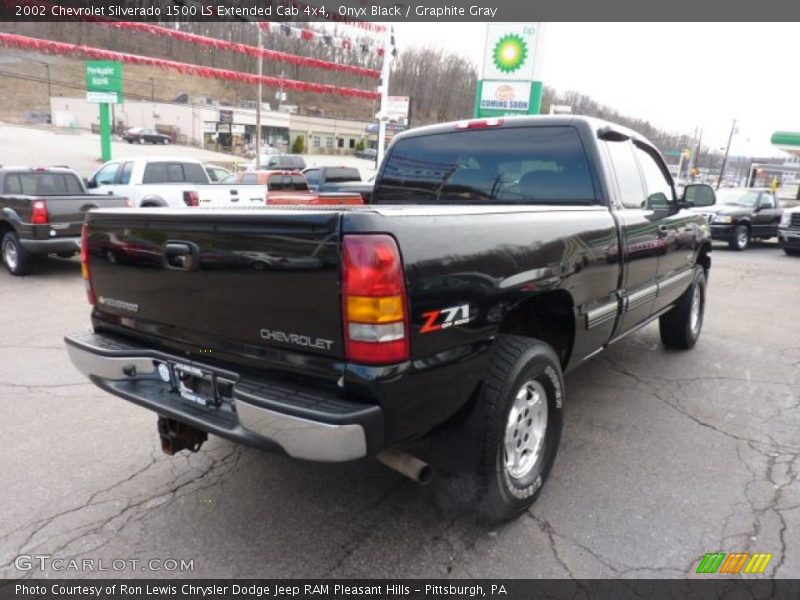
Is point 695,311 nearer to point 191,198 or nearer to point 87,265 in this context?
point 87,265

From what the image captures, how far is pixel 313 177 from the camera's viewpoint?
20.7 meters

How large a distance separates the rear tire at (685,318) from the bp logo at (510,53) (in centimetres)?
1417

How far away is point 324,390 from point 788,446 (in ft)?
10.8

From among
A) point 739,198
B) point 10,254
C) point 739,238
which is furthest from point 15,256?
point 739,198

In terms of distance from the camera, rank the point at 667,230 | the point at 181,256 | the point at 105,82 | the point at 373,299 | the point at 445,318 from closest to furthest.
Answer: the point at 373,299, the point at 445,318, the point at 181,256, the point at 667,230, the point at 105,82

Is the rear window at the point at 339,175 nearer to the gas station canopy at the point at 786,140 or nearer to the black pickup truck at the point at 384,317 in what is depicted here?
the black pickup truck at the point at 384,317

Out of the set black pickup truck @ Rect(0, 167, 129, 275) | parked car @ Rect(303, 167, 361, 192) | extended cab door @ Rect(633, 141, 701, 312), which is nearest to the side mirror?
extended cab door @ Rect(633, 141, 701, 312)

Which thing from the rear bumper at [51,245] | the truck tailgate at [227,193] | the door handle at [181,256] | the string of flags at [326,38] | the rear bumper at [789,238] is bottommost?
the rear bumper at [51,245]

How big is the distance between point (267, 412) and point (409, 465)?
0.69 meters

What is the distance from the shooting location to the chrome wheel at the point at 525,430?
2.77 metres

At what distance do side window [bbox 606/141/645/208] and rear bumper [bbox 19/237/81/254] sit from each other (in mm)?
7917

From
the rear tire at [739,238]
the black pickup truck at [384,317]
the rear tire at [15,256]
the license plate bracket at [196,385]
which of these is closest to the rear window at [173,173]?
the rear tire at [15,256]

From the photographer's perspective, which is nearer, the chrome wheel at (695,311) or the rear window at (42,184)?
the chrome wheel at (695,311)

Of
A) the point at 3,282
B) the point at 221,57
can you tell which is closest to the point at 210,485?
the point at 3,282
